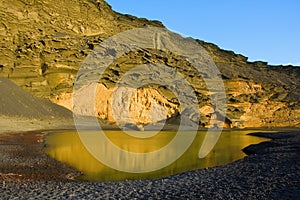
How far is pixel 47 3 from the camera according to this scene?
279 ft

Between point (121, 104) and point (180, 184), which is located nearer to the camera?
point (180, 184)

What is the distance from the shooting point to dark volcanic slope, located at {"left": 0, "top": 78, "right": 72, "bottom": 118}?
58.7 meters

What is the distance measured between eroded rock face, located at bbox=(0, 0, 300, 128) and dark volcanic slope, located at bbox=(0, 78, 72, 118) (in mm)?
5894

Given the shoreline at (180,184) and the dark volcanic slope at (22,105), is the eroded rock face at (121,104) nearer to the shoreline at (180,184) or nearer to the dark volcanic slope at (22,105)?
the dark volcanic slope at (22,105)

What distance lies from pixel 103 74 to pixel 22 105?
2423 centimetres

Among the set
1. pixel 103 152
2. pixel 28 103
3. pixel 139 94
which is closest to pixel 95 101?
pixel 139 94

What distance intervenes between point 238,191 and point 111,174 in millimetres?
9180

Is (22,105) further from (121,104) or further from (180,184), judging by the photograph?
(180,184)

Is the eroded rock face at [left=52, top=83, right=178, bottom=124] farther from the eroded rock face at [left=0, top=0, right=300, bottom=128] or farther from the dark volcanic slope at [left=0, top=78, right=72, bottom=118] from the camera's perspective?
the dark volcanic slope at [left=0, top=78, right=72, bottom=118]

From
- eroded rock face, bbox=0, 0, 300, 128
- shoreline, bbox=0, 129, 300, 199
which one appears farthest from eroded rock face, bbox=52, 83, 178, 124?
shoreline, bbox=0, 129, 300, 199

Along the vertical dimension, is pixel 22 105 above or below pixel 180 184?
above

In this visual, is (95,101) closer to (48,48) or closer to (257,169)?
(48,48)

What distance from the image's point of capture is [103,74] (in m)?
82.3

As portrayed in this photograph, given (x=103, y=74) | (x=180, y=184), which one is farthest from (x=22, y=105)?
(x=180, y=184)
